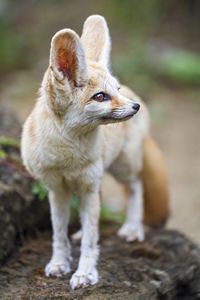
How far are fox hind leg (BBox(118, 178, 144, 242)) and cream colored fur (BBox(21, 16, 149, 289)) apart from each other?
64cm

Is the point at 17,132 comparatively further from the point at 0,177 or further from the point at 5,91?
the point at 5,91

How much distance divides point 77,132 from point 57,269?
3.31 feet

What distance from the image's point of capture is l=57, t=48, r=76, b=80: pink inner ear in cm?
342

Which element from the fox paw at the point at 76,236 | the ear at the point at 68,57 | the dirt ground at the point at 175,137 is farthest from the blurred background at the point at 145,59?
the ear at the point at 68,57

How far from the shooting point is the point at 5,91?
10.9 m

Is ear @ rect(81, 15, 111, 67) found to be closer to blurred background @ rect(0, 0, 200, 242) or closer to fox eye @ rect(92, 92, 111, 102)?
fox eye @ rect(92, 92, 111, 102)

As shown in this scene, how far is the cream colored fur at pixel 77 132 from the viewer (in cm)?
346

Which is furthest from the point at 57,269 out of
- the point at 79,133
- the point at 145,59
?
the point at 145,59

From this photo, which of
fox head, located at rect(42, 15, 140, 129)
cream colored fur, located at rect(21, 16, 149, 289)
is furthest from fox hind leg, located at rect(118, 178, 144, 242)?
fox head, located at rect(42, 15, 140, 129)

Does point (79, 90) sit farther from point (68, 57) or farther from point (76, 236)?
point (76, 236)

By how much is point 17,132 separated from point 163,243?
1.76 m

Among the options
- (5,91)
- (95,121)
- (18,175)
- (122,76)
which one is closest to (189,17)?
(122,76)

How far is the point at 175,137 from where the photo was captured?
30.8 feet

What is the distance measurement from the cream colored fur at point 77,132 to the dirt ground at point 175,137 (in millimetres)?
2780
